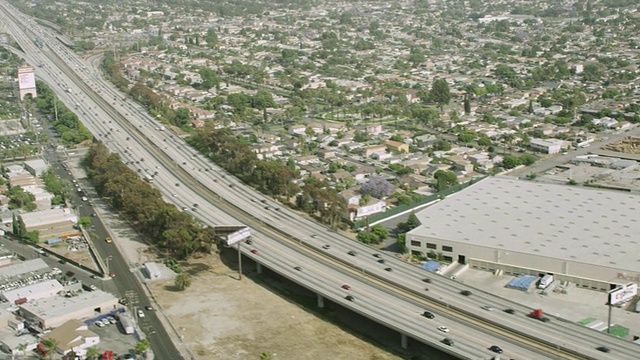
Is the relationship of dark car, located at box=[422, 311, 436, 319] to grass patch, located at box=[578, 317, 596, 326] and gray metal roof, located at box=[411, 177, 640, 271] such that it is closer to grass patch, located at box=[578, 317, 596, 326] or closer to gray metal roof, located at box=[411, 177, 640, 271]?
grass patch, located at box=[578, 317, 596, 326]

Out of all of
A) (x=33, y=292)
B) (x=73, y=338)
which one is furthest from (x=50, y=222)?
(x=73, y=338)

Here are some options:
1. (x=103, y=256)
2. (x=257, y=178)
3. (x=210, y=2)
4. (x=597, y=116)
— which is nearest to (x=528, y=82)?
(x=597, y=116)

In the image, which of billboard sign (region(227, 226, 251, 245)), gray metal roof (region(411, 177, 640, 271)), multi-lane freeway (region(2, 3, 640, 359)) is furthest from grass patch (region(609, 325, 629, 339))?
billboard sign (region(227, 226, 251, 245))

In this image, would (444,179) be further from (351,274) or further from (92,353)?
(92,353)

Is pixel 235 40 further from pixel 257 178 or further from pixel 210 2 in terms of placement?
pixel 257 178

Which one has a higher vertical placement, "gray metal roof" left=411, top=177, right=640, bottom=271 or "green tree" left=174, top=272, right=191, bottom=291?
"gray metal roof" left=411, top=177, right=640, bottom=271

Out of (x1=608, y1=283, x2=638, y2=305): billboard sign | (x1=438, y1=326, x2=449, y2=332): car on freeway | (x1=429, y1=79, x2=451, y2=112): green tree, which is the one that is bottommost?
(x1=438, y1=326, x2=449, y2=332): car on freeway
